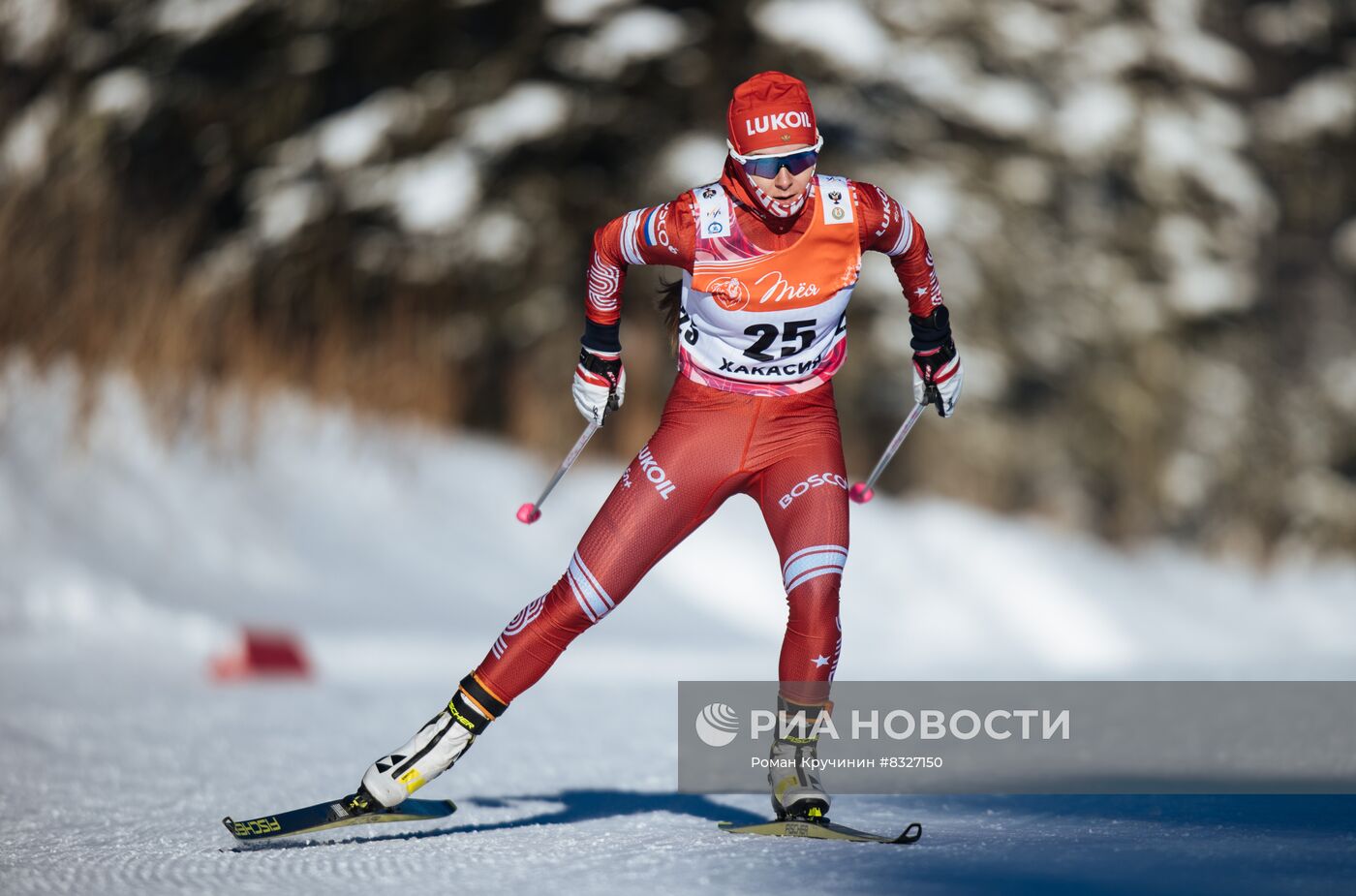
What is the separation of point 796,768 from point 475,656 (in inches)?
218

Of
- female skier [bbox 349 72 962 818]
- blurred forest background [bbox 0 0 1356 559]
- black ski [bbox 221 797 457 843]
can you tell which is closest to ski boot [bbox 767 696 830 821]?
female skier [bbox 349 72 962 818]

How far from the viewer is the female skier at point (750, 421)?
358 centimetres

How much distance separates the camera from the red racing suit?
3.61 meters

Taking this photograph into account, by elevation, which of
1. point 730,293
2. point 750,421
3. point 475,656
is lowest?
point 750,421

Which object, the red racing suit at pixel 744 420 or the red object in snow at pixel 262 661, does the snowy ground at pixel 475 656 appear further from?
the red racing suit at pixel 744 420

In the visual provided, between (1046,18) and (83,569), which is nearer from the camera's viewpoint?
(83,569)

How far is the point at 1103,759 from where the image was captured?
4676 millimetres

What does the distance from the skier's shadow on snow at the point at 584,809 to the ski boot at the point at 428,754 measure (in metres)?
0.11

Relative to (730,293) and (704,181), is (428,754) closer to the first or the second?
(730,293)

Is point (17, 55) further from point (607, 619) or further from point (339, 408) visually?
→ point (607, 619)

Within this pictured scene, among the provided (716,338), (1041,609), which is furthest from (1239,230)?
(716,338)

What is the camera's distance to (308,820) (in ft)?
11.8

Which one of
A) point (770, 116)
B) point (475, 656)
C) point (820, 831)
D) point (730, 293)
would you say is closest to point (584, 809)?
point (820, 831)

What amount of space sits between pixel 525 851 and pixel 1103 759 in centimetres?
210
